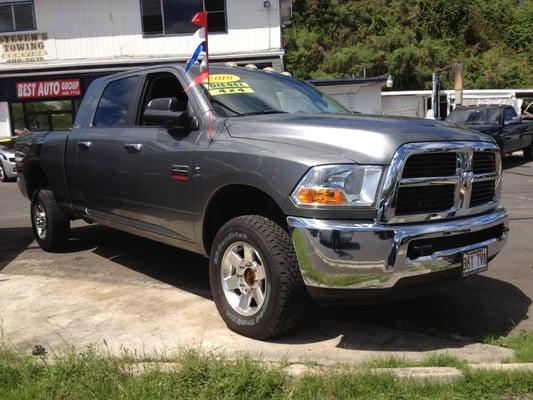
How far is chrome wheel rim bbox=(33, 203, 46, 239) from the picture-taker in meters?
6.93

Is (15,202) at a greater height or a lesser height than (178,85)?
lesser

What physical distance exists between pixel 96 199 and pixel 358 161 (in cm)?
314

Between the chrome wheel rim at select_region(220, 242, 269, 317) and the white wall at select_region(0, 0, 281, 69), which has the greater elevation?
the white wall at select_region(0, 0, 281, 69)

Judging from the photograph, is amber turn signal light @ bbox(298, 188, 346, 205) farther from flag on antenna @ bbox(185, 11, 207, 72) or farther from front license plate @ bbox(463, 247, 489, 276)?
flag on antenna @ bbox(185, 11, 207, 72)

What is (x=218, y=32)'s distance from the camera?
22.5m

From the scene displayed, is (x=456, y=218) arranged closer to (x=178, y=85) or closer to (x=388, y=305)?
(x=388, y=305)

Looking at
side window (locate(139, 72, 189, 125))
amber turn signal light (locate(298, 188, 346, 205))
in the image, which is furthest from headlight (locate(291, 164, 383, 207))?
side window (locate(139, 72, 189, 125))

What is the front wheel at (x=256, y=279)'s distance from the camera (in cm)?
377

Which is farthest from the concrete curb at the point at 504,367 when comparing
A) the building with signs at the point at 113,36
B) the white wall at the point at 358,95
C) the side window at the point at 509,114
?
the white wall at the point at 358,95

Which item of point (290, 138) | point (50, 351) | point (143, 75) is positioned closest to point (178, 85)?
point (143, 75)

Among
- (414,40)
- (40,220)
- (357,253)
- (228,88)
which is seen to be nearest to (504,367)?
(357,253)

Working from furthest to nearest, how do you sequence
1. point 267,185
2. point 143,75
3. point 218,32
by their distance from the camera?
point 218,32
point 143,75
point 267,185

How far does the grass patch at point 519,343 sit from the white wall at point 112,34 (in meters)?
19.4

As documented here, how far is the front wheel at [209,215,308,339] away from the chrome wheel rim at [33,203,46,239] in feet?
11.3
